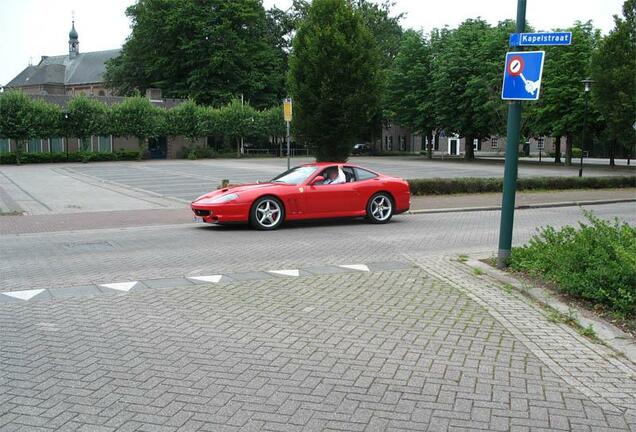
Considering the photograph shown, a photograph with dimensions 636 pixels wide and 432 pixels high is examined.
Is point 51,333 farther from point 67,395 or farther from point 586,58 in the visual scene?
point 586,58

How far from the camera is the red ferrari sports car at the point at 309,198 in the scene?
12.5 m

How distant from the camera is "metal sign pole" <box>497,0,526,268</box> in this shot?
26.8ft

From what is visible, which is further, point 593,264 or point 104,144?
point 104,144

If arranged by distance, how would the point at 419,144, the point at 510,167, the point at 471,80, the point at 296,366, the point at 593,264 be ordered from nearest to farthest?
1. the point at 296,366
2. the point at 593,264
3. the point at 510,167
4. the point at 471,80
5. the point at 419,144

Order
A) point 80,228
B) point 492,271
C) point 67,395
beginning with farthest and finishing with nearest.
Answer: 1. point 80,228
2. point 492,271
3. point 67,395

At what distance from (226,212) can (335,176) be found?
2.66 meters

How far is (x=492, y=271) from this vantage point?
325 inches

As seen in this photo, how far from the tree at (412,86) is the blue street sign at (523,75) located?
48330 mm

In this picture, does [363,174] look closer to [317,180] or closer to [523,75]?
[317,180]

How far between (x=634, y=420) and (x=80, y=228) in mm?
12013

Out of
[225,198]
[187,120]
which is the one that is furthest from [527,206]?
[187,120]

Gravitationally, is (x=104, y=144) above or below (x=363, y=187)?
above

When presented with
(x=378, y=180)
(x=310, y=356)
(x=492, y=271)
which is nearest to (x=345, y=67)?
(x=378, y=180)

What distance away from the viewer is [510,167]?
326 inches
